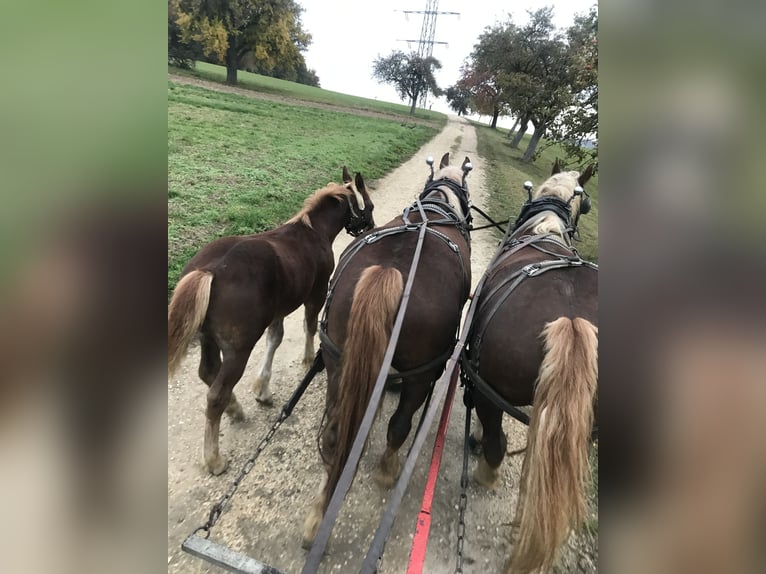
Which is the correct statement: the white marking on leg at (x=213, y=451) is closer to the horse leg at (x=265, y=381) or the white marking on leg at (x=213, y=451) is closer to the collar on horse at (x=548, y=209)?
the horse leg at (x=265, y=381)

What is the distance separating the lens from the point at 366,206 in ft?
14.6

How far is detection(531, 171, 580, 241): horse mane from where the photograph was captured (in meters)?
3.26

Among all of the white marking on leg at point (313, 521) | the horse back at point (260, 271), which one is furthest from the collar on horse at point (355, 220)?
the white marking on leg at point (313, 521)

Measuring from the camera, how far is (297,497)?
2.85 m

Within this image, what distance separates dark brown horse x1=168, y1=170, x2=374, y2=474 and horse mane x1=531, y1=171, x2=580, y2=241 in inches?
76.9

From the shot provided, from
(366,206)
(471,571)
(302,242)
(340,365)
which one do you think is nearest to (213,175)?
(366,206)

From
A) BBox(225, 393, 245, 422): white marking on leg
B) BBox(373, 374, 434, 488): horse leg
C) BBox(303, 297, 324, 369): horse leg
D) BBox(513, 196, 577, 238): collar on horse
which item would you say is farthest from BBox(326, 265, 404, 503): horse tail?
BBox(513, 196, 577, 238): collar on horse

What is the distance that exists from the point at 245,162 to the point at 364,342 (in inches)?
378

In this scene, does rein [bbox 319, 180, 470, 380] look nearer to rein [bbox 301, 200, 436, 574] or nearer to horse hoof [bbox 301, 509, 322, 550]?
rein [bbox 301, 200, 436, 574]

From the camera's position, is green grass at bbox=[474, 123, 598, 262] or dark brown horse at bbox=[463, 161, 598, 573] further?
green grass at bbox=[474, 123, 598, 262]

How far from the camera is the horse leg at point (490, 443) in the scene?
258 cm

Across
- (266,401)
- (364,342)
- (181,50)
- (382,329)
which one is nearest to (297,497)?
(266,401)
